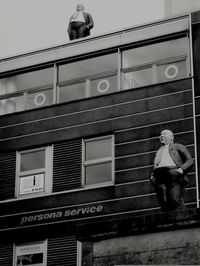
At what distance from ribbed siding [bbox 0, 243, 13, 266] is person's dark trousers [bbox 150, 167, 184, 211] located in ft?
44.1

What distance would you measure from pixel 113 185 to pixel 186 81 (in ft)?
14.0

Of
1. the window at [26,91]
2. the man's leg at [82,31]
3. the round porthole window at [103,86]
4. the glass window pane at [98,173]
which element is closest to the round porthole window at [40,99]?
the window at [26,91]

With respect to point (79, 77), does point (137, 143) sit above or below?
below

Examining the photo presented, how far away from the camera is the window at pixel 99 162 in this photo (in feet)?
106

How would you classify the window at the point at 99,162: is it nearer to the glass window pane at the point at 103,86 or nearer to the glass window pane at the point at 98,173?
the glass window pane at the point at 98,173

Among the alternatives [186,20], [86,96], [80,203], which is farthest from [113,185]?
[186,20]

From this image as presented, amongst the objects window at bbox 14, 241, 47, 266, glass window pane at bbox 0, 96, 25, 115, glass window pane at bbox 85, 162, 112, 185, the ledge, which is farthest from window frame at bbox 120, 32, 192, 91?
the ledge

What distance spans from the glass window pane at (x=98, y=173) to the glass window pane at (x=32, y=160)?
1.90m

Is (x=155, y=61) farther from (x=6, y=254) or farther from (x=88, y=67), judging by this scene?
(x=6, y=254)

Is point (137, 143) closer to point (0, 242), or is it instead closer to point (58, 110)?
point (58, 110)

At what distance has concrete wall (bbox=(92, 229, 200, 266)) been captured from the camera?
19344 millimetres

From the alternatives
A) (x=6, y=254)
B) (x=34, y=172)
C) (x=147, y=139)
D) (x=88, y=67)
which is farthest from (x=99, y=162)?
(x=6, y=254)

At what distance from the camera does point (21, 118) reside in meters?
34.7

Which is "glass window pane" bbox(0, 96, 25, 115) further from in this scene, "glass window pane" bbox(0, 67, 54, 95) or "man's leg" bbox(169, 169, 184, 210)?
"man's leg" bbox(169, 169, 184, 210)
